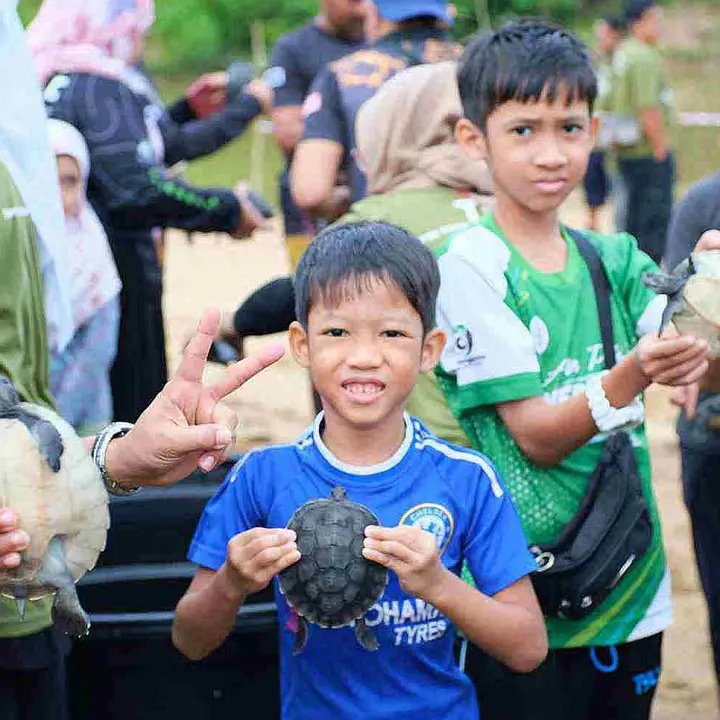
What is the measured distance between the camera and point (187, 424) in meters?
1.87

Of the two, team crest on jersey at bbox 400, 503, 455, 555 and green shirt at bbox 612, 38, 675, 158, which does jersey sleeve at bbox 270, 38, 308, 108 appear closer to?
team crest on jersey at bbox 400, 503, 455, 555

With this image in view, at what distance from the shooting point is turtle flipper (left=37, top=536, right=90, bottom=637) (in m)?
1.73

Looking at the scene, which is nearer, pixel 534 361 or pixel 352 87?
pixel 534 361

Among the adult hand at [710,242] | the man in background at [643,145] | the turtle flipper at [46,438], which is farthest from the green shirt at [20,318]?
the man in background at [643,145]

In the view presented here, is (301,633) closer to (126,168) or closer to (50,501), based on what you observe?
(50,501)

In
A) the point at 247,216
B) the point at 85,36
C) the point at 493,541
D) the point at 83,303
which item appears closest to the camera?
the point at 493,541

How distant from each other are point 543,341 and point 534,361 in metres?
0.06

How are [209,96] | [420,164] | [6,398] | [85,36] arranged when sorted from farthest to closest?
[209,96]
[85,36]
[420,164]
[6,398]

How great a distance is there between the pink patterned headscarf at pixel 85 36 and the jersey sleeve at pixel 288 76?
0.94 m

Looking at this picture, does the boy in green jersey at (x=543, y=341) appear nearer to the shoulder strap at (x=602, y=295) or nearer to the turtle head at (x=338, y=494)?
the shoulder strap at (x=602, y=295)

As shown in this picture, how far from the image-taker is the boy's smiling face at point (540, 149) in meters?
2.41

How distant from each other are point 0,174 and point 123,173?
6.67ft

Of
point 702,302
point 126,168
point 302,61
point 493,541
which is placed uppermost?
point 302,61

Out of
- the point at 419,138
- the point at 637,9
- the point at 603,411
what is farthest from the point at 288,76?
the point at 637,9
